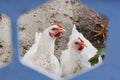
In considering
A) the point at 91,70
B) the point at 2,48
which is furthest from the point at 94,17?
the point at 2,48

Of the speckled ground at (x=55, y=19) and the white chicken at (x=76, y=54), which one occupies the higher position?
the speckled ground at (x=55, y=19)

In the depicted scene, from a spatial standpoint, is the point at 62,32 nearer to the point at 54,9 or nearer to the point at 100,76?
the point at 54,9

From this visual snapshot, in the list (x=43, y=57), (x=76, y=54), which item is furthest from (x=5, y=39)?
(x=76, y=54)

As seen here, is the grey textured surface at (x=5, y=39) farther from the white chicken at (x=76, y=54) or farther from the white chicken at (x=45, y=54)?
the white chicken at (x=76, y=54)

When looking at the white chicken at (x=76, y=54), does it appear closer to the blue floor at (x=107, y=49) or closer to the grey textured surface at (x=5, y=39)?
the blue floor at (x=107, y=49)

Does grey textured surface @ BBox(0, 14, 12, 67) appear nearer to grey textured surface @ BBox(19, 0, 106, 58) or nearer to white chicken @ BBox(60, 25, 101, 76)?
grey textured surface @ BBox(19, 0, 106, 58)

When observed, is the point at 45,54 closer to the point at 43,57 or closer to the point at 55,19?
the point at 43,57

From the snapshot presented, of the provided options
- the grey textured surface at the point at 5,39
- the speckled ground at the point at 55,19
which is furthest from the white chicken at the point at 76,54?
the grey textured surface at the point at 5,39
